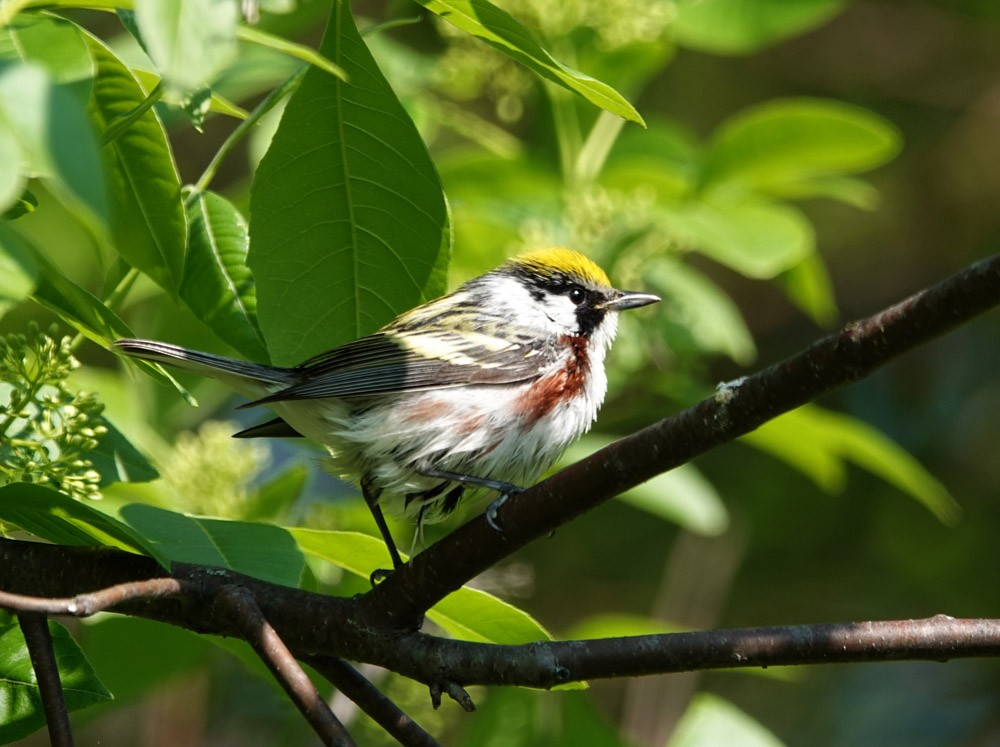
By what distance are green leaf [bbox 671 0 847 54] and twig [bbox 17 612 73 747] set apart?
9.66 feet

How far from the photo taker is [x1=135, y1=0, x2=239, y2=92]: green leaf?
4.09ft

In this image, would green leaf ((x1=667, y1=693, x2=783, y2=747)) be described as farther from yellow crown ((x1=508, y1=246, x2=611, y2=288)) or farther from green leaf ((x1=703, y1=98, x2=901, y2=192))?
green leaf ((x1=703, y1=98, x2=901, y2=192))

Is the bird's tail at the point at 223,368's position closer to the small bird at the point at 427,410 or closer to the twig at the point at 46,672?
the small bird at the point at 427,410

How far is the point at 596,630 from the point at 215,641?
57.6 inches

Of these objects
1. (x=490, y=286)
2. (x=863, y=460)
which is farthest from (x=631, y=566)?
(x=490, y=286)

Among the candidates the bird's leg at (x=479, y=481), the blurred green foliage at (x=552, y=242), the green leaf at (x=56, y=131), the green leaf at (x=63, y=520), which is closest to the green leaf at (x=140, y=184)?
the blurred green foliage at (x=552, y=242)

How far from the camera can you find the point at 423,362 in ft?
10.2

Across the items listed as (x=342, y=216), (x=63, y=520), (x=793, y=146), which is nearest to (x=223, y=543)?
(x=63, y=520)

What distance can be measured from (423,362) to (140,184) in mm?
1223

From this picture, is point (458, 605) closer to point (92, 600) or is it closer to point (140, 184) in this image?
point (92, 600)

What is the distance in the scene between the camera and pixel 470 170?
3.89 meters

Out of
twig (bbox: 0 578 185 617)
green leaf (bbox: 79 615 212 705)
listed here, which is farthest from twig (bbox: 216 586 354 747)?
green leaf (bbox: 79 615 212 705)

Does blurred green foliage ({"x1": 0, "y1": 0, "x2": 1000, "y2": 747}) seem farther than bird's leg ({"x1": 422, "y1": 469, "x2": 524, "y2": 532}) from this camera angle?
No

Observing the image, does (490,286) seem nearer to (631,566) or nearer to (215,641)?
(215,641)
